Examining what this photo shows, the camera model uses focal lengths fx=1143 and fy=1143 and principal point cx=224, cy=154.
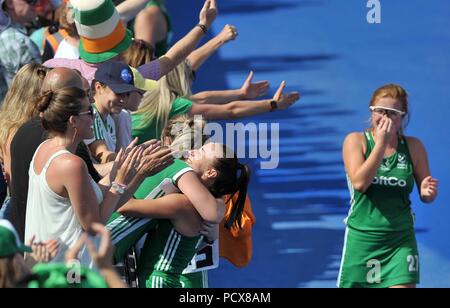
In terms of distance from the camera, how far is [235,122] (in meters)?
10.2

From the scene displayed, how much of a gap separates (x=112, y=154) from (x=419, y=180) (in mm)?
2053

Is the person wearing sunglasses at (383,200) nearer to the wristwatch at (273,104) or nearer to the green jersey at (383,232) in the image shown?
the green jersey at (383,232)

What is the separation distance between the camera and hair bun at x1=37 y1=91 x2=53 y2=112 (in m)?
5.43

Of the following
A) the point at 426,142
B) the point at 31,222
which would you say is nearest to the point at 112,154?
the point at 31,222

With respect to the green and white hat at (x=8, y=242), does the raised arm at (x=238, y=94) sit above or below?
above

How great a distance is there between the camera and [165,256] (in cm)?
603

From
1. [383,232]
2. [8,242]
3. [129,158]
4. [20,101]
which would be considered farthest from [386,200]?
[8,242]

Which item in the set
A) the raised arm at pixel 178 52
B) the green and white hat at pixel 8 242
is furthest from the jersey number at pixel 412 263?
the green and white hat at pixel 8 242

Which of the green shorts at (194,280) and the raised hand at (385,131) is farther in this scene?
the raised hand at (385,131)

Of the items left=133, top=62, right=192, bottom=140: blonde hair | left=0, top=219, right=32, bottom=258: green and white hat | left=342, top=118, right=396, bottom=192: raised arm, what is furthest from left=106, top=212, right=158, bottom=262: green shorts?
left=342, top=118, right=396, bottom=192: raised arm

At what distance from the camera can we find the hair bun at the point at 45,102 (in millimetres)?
5430

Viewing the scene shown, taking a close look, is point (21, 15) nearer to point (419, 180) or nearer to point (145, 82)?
point (145, 82)

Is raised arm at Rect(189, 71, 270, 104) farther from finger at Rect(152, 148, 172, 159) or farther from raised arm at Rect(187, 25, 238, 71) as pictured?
finger at Rect(152, 148, 172, 159)

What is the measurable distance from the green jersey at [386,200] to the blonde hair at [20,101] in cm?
214
